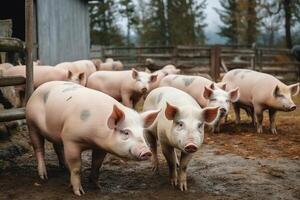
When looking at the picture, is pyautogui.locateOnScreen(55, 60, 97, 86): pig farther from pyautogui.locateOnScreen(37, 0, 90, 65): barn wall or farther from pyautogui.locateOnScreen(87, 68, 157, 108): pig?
pyautogui.locateOnScreen(37, 0, 90, 65): barn wall

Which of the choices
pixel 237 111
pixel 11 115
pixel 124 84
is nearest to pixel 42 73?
pixel 124 84

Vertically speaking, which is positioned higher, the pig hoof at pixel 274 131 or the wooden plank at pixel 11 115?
the wooden plank at pixel 11 115

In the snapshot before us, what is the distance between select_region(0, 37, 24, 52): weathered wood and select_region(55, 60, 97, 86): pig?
3376 millimetres

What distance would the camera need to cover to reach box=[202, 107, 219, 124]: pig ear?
15.3 ft

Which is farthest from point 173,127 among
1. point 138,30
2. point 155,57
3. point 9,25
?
A: point 138,30

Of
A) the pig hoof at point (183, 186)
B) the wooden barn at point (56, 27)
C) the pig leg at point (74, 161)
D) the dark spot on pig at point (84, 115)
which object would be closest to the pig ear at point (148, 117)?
the dark spot on pig at point (84, 115)

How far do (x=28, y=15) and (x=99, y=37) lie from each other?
34.7m

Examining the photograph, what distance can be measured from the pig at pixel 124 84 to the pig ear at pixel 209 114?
197 inches

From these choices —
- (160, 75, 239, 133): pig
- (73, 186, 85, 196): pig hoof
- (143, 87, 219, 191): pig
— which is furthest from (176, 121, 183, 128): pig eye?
(160, 75, 239, 133): pig

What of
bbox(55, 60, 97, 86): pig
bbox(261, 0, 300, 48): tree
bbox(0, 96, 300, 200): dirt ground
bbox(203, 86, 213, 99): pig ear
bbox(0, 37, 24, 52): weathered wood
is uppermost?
bbox(261, 0, 300, 48): tree

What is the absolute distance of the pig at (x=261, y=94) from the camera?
27.1 ft

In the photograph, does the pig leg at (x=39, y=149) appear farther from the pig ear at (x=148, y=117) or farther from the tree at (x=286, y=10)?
the tree at (x=286, y=10)

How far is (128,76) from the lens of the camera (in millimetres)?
10164

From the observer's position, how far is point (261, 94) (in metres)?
8.59
